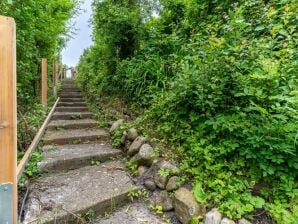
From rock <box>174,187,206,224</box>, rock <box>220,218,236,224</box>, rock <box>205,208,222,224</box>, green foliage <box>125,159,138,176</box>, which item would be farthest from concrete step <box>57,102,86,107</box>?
rock <box>220,218,236,224</box>

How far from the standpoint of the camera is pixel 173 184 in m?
2.37

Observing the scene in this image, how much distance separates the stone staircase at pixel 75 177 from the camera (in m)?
2.04

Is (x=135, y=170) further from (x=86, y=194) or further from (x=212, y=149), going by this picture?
(x=212, y=149)

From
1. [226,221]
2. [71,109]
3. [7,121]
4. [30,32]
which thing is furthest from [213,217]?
[71,109]

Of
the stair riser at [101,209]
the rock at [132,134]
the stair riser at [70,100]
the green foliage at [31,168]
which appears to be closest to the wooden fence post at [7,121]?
the stair riser at [101,209]

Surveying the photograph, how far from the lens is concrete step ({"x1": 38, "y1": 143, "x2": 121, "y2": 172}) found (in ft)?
9.04

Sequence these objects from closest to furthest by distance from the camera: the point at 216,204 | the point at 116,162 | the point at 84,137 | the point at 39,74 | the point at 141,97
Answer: the point at 216,204
the point at 116,162
the point at 84,137
the point at 141,97
the point at 39,74

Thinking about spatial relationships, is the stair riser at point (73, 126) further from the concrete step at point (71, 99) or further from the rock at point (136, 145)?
the concrete step at point (71, 99)

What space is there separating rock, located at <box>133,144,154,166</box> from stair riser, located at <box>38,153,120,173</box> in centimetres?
55

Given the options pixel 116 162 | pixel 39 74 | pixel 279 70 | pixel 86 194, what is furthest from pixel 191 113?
pixel 39 74

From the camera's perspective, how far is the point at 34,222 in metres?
1.85

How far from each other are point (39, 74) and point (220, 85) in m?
4.72

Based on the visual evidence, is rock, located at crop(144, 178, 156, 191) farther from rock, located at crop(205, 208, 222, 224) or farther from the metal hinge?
the metal hinge

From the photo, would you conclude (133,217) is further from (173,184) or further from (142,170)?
(142,170)
